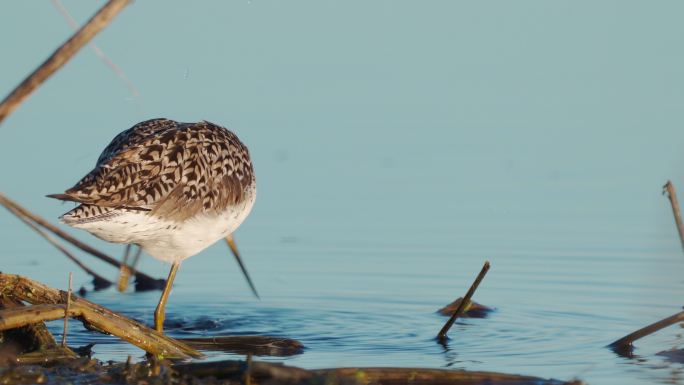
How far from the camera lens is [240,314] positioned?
31.3 ft

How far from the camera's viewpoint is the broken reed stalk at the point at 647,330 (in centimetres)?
654

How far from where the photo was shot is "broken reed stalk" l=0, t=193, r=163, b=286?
19.2 feet

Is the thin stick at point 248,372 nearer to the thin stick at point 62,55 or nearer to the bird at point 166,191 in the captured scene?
the bird at point 166,191

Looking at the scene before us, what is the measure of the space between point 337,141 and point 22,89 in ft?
36.2

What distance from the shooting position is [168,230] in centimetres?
807

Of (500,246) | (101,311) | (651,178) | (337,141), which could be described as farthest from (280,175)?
(101,311)

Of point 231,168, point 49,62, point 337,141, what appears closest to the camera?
point 49,62

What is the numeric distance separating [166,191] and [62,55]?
4.09 meters

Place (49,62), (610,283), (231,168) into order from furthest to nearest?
1. (610,283)
2. (231,168)
3. (49,62)

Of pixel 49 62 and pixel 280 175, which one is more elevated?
pixel 280 175

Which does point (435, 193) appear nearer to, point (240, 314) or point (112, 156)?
point (240, 314)

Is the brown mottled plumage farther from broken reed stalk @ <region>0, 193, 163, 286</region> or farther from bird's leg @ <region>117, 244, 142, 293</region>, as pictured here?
bird's leg @ <region>117, 244, 142, 293</region>

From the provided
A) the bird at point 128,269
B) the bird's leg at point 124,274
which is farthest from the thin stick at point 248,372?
the bird's leg at point 124,274

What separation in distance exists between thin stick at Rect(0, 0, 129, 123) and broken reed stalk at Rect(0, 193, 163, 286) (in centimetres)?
154
